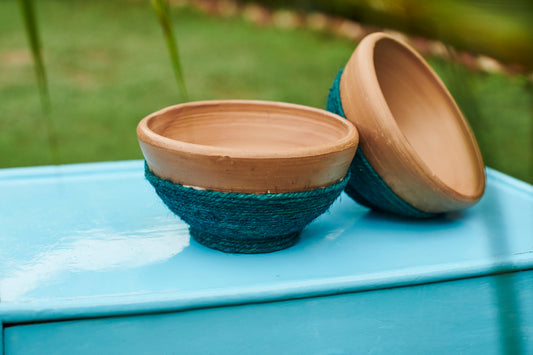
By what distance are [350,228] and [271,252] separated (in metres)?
0.17

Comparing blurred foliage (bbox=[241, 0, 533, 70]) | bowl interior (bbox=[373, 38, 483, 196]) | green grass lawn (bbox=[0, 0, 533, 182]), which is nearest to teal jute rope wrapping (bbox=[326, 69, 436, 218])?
bowl interior (bbox=[373, 38, 483, 196])

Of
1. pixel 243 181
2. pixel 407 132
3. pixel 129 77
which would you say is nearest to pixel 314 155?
pixel 243 181

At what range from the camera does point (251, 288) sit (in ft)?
2.39

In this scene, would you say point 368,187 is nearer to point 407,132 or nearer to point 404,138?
point 404,138

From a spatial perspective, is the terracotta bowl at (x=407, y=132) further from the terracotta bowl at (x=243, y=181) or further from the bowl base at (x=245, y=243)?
the bowl base at (x=245, y=243)

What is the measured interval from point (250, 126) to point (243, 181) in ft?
0.94

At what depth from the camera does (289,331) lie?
0.76 metres

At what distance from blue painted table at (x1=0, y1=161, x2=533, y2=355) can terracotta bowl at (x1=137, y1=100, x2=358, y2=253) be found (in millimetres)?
56

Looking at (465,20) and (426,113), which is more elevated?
(465,20)

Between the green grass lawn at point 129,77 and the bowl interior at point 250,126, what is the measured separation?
3.99 ft

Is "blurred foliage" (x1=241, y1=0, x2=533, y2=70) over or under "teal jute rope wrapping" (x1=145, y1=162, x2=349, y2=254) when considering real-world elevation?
over

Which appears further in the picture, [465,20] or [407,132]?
[407,132]

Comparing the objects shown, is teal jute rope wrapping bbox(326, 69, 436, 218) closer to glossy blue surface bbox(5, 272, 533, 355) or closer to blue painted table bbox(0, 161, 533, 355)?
blue painted table bbox(0, 161, 533, 355)

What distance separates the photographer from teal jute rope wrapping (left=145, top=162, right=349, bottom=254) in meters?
0.73
